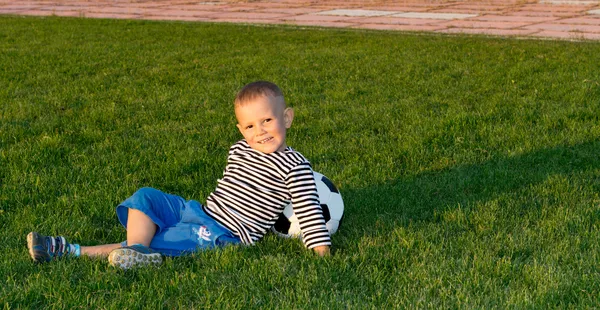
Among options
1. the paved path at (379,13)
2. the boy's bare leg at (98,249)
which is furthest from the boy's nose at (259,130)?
the paved path at (379,13)

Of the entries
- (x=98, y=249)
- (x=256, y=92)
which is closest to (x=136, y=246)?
(x=98, y=249)

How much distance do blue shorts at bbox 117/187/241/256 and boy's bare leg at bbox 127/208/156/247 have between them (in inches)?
1.1

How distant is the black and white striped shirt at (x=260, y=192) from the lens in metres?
4.18

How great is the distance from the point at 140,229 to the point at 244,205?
0.55m

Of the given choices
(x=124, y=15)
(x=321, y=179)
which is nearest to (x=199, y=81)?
(x=321, y=179)

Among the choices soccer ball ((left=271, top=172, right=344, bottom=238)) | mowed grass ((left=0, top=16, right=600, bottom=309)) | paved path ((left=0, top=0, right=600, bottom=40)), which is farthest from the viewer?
paved path ((left=0, top=0, right=600, bottom=40))

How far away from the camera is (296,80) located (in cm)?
877

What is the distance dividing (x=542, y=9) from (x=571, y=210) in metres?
11.2

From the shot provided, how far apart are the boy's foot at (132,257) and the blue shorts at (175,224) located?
205 mm

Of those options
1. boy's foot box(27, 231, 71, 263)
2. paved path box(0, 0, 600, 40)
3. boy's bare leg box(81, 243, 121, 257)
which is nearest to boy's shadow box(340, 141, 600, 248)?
boy's bare leg box(81, 243, 121, 257)

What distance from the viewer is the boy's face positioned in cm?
410

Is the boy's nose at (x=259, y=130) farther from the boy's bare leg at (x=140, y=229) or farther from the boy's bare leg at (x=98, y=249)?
the boy's bare leg at (x=98, y=249)

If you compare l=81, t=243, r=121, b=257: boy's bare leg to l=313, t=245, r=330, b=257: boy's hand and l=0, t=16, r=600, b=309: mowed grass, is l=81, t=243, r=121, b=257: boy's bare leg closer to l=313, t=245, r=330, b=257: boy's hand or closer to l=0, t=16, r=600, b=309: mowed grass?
l=0, t=16, r=600, b=309: mowed grass

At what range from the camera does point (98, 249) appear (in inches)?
160
